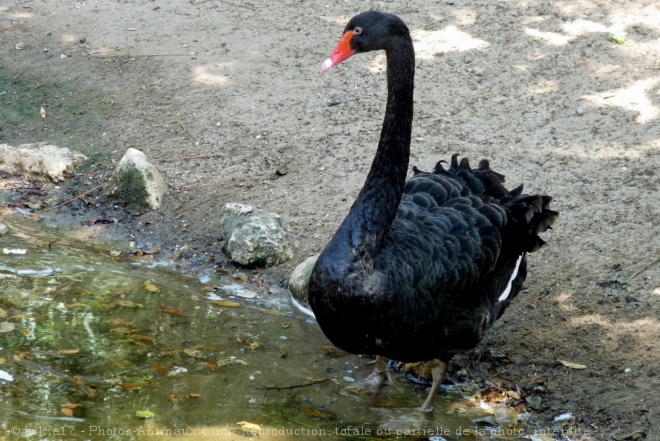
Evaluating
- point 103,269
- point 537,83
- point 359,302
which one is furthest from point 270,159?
point 359,302

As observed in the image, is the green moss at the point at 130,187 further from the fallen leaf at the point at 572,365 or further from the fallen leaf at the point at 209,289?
the fallen leaf at the point at 572,365

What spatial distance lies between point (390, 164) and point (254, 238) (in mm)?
1495

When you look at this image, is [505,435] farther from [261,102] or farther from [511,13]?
[511,13]

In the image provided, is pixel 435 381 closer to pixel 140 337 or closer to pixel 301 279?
pixel 301 279

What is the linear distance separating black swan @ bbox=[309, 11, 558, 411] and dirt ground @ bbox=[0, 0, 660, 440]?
0.65 metres

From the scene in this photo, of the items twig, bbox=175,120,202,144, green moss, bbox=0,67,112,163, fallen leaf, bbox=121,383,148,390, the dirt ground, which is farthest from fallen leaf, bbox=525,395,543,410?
green moss, bbox=0,67,112,163

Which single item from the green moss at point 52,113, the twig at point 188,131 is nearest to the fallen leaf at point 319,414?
the twig at point 188,131

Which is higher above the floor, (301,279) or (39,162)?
(39,162)

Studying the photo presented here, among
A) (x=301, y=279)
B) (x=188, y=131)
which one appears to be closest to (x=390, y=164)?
(x=301, y=279)

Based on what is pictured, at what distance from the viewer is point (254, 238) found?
5699 millimetres

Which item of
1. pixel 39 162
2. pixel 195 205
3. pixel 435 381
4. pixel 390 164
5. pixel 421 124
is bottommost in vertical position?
pixel 435 381

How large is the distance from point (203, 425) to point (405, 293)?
1159mm

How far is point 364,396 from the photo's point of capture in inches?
186

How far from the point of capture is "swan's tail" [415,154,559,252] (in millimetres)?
4777
